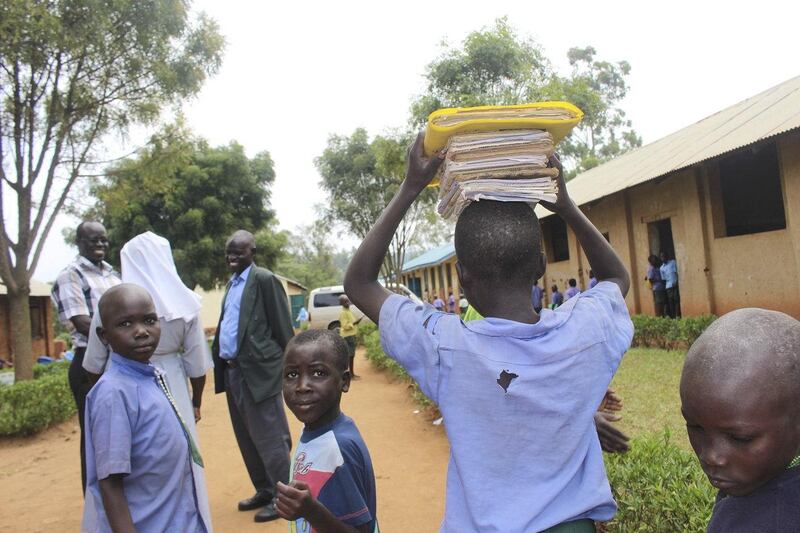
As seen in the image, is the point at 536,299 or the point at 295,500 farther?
the point at 536,299

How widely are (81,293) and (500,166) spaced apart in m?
3.38

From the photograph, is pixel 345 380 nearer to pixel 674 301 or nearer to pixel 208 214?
pixel 674 301

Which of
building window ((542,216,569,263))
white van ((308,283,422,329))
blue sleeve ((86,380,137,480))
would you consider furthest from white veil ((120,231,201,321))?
white van ((308,283,422,329))

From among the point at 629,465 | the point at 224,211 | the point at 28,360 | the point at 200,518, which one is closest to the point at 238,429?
the point at 200,518

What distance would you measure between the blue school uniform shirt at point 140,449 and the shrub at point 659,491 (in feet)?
6.41

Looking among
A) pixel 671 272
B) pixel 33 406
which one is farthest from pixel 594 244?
pixel 671 272

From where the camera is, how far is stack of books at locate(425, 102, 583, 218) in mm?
1354

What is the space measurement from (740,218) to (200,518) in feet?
37.6

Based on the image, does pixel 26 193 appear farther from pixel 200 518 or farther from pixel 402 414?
pixel 200 518

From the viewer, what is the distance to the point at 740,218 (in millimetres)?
11141

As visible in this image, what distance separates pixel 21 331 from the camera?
887cm

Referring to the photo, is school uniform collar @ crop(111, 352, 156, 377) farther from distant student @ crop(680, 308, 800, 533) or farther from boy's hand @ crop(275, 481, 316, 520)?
distant student @ crop(680, 308, 800, 533)

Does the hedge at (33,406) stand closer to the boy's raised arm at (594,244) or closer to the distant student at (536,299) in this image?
the distant student at (536,299)

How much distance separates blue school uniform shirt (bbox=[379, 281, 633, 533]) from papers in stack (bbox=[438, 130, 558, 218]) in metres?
0.30
